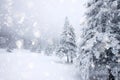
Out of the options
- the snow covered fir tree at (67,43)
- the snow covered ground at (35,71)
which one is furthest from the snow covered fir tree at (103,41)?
the snow covered fir tree at (67,43)

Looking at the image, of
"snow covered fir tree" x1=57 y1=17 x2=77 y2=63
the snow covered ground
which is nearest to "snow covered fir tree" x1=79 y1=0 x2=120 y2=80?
the snow covered ground

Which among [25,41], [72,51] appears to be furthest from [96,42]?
[25,41]

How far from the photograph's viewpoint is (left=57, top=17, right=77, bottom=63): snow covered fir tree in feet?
142

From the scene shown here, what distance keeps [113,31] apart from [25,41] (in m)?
167

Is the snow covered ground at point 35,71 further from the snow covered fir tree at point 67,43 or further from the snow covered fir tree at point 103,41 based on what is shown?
the snow covered fir tree at point 103,41

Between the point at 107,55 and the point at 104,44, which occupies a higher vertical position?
the point at 104,44

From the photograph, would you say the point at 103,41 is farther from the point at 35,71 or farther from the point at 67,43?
the point at 67,43

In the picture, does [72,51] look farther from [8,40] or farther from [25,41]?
[25,41]

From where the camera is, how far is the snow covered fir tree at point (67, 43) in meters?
43.2

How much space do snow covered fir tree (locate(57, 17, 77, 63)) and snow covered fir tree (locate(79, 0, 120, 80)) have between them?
Answer: 28692 mm

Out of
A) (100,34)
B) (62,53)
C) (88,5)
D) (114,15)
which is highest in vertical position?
(88,5)

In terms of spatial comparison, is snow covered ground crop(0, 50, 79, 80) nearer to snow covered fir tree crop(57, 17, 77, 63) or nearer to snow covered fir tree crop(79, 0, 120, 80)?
snow covered fir tree crop(57, 17, 77, 63)

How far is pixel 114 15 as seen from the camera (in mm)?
13195

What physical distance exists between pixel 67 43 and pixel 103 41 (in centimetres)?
3180
